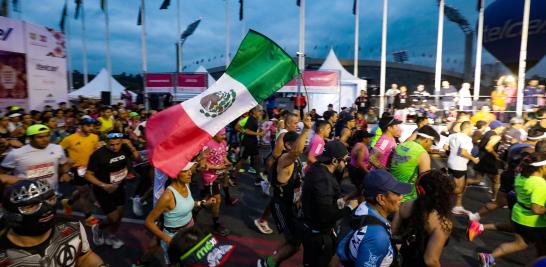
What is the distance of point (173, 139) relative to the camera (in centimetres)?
386

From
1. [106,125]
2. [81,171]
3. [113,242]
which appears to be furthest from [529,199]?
[106,125]

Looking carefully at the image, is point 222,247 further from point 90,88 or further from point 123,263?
point 90,88

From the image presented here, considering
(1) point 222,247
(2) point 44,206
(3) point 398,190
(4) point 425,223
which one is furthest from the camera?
(4) point 425,223

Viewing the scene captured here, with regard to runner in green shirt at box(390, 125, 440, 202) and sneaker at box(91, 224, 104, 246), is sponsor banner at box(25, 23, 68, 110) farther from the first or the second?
runner in green shirt at box(390, 125, 440, 202)

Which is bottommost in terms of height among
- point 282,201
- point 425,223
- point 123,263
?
point 123,263

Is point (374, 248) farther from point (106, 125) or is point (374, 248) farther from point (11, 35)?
point (11, 35)

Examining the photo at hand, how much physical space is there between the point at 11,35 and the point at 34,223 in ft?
42.3

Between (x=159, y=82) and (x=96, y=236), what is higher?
(x=159, y=82)

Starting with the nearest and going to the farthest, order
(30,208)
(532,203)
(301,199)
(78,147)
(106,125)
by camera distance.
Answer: (30,208) → (301,199) → (532,203) → (78,147) → (106,125)

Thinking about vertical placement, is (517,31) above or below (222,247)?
above

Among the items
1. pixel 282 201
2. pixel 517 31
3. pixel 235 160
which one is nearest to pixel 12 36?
pixel 235 160

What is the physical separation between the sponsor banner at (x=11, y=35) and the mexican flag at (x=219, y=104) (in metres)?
11.0

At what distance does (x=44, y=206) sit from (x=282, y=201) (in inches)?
107

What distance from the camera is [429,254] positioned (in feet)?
8.71
